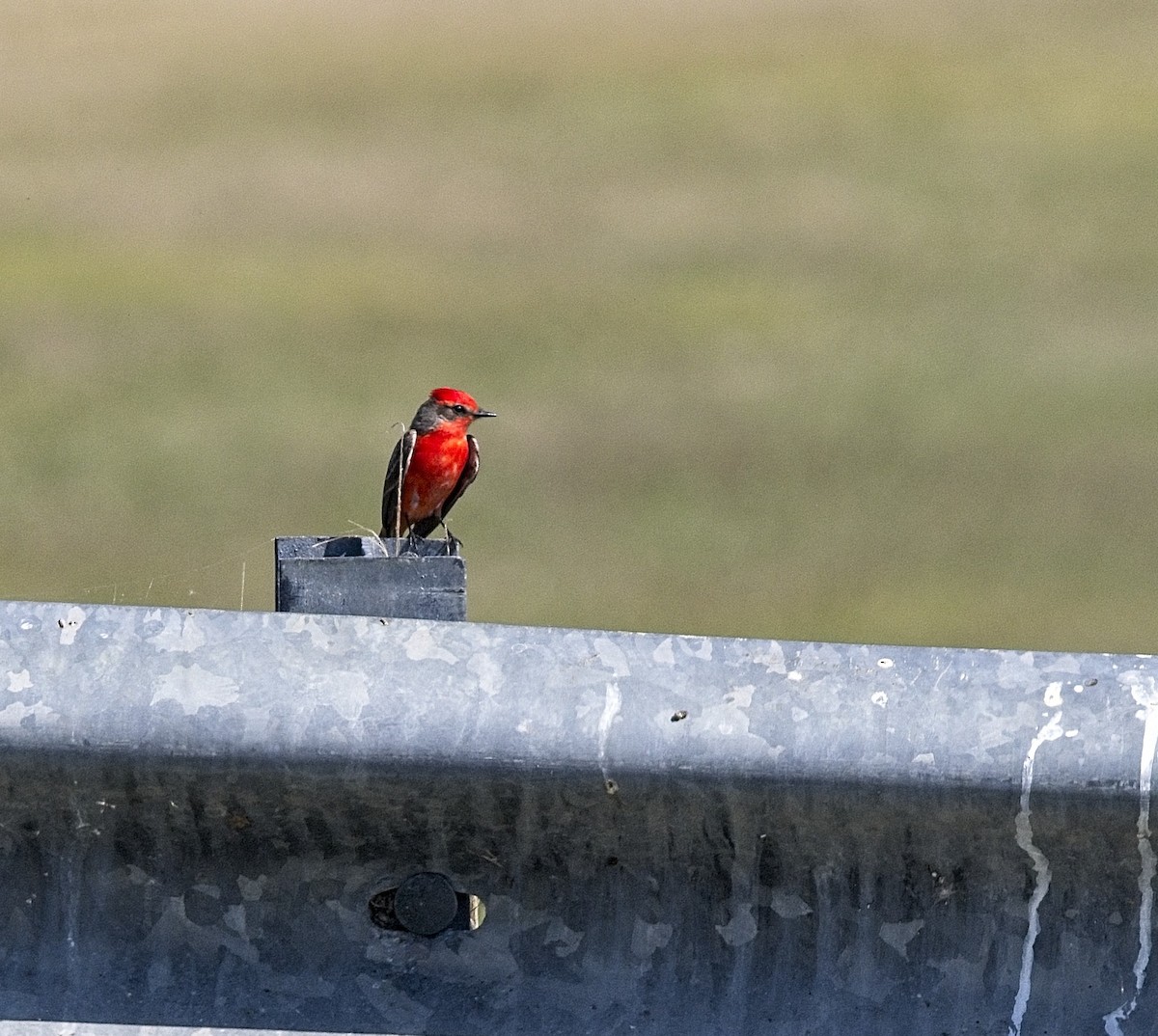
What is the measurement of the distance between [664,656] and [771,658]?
0.40 feet

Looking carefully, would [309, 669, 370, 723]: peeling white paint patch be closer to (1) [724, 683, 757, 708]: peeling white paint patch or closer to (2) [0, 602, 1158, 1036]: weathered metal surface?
(2) [0, 602, 1158, 1036]: weathered metal surface

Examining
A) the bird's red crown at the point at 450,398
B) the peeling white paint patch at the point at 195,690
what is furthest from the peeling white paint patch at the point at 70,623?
the bird's red crown at the point at 450,398

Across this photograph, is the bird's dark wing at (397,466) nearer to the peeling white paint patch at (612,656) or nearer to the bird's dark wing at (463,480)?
the bird's dark wing at (463,480)

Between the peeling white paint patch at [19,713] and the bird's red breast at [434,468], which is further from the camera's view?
the bird's red breast at [434,468]

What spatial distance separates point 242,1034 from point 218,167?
2038 centimetres

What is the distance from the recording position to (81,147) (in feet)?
74.1

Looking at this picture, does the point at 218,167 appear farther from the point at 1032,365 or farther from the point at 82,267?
the point at 1032,365

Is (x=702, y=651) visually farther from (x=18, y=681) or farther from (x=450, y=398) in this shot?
(x=450, y=398)

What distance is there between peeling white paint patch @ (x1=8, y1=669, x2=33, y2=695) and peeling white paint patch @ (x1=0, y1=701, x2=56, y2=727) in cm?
2

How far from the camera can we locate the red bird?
22.3 feet

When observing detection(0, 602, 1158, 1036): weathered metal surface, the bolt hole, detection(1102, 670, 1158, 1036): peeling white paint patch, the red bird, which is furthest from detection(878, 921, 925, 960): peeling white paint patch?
the red bird

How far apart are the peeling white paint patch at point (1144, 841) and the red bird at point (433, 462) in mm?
4293

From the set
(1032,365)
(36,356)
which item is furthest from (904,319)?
(36,356)

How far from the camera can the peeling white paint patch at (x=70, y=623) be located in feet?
8.25
